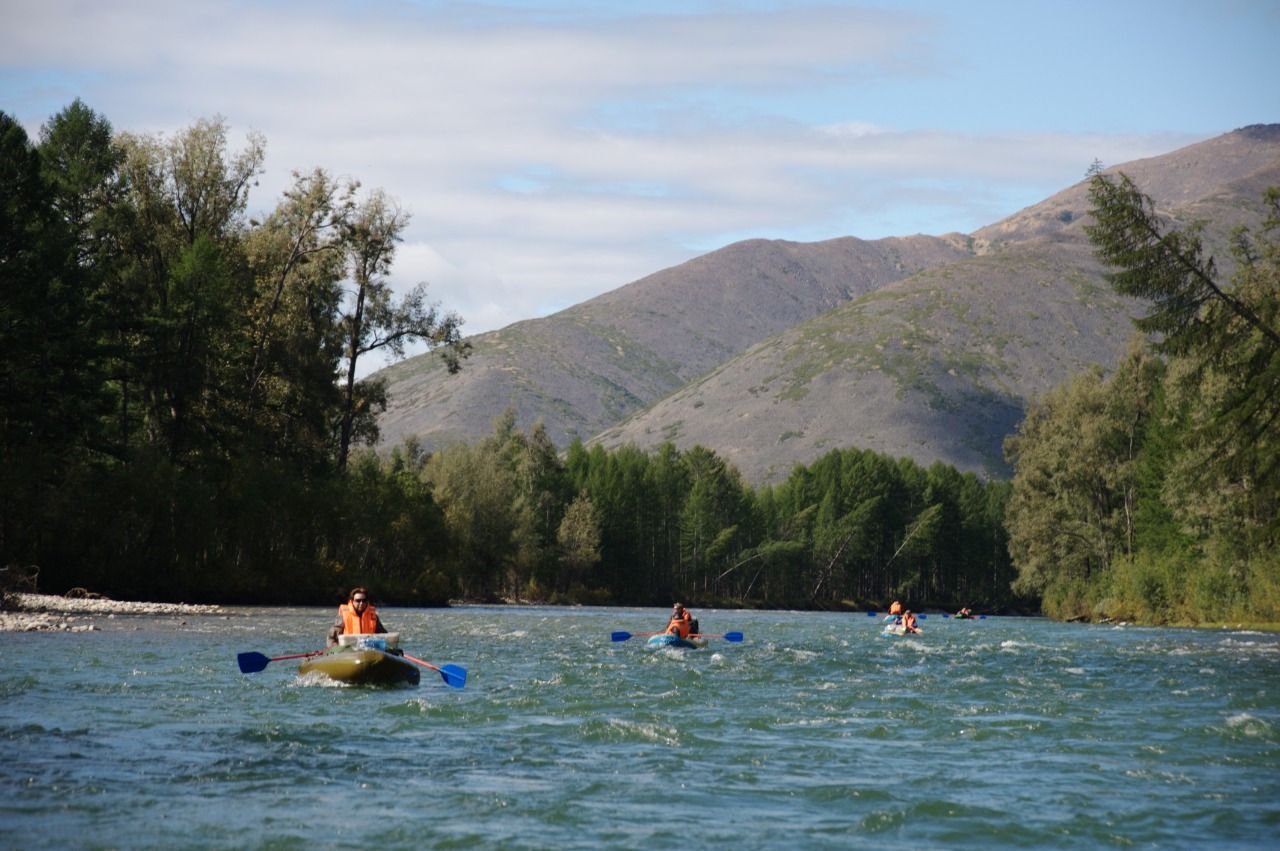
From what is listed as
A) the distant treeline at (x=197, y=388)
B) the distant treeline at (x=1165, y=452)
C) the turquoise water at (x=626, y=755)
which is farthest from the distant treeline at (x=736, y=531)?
the turquoise water at (x=626, y=755)

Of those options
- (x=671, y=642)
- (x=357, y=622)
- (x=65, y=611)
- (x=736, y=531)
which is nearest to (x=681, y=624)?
(x=671, y=642)

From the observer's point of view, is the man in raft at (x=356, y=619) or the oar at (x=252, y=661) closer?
the oar at (x=252, y=661)

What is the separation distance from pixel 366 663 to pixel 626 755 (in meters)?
9.51

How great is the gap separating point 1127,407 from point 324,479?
48177 mm

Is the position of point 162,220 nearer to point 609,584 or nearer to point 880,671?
point 880,671

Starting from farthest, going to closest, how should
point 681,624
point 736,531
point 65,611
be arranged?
point 736,531 < point 65,611 < point 681,624

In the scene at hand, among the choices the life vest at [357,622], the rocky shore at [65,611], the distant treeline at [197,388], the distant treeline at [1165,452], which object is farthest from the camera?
the distant treeline at [197,388]

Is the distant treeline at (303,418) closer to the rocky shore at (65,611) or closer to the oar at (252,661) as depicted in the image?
the rocky shore at (65,611)

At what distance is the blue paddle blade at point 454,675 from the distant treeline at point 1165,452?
67.3 feet

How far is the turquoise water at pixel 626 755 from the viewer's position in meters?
14.3

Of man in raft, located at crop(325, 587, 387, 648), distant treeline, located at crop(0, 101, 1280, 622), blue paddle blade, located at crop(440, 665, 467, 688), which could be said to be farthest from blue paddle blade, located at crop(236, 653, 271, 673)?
distant treeline, located at crop(0, 101, 1280, 622)

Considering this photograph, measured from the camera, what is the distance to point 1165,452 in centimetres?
7288

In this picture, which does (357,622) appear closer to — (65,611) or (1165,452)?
(65,611)

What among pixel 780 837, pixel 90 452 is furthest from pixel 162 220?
pixel 780 837
